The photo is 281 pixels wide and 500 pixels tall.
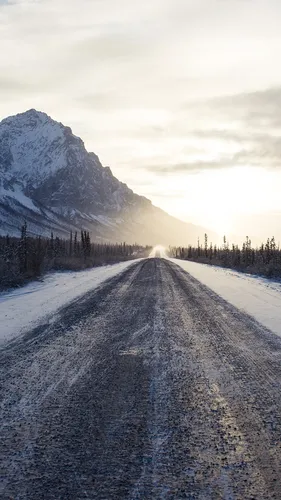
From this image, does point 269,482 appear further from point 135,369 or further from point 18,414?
point 135,369

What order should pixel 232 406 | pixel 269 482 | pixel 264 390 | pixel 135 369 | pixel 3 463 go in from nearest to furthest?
pixel 269 482, pixel 3 463, pixel 232 406, pixel 264 390, pixel 135 369

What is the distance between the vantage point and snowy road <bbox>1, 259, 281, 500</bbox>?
297 cm

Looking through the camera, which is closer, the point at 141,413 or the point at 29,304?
the point at 141,413

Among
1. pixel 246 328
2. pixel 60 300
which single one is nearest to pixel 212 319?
pixel 246 328

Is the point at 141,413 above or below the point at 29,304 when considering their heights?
below

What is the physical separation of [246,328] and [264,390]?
347 centimetres

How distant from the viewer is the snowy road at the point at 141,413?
2967 millimetres

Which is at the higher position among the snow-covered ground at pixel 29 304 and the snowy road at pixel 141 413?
the snow-covered ground at pixel 29 304

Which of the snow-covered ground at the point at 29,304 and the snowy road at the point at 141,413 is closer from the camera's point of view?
the snowy road at the point at 141,413

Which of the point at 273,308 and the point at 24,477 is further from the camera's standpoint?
the point at 273,308

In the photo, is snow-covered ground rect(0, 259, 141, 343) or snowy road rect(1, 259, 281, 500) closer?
snowy road rect(1, 259, 281, 500)

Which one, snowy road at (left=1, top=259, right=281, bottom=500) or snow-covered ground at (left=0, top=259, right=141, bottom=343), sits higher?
snow-covered ground at (left=0, top=259, right=141, bottom=343)

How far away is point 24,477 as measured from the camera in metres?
3.00

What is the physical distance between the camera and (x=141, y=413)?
4156 mm
